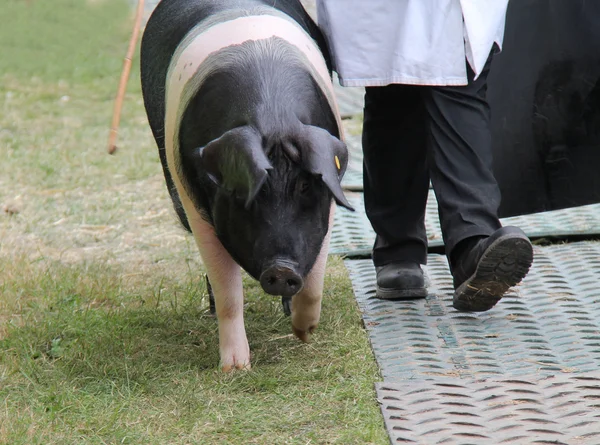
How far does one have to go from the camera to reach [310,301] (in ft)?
11.0

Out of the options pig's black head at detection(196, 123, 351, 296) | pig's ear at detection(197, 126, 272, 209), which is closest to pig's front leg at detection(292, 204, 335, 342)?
pig's black head at detection(196, 123, 351, 296)

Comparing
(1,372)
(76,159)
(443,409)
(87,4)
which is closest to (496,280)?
(443,409)

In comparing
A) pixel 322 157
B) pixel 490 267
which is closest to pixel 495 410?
pixel 490 267

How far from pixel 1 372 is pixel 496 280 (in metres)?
1.67

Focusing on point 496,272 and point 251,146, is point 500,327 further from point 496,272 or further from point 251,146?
point 251,146

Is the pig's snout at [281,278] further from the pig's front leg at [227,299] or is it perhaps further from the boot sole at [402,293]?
the boot sole at [402,293]

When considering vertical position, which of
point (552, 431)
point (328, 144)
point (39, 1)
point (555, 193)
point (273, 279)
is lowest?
point (39, 1)

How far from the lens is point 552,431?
2766mm

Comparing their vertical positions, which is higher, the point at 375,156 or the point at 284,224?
the point at 284,224

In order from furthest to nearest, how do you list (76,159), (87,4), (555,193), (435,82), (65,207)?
(87,4)
(76,159)
(65,207)
(555,193)
(435,82)

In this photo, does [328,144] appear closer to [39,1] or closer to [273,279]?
[273,279]

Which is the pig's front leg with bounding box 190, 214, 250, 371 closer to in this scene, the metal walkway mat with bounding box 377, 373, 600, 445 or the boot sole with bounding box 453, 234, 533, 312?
the metal walkway mat with bounding box 377, 373, 600, 445

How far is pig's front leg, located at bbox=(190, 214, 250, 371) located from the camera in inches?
130

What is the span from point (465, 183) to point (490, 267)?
0.35m
